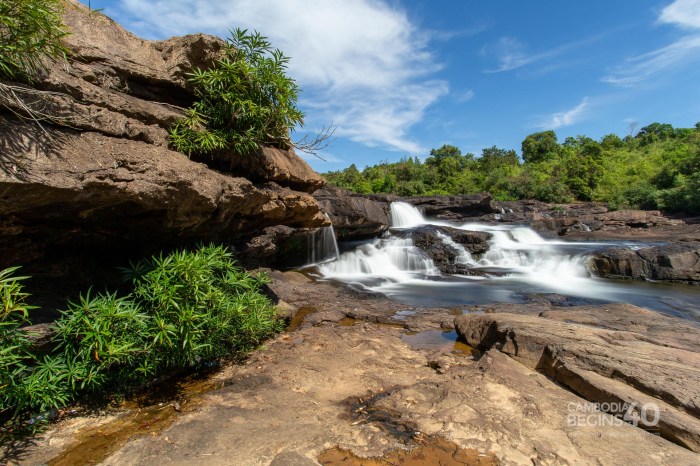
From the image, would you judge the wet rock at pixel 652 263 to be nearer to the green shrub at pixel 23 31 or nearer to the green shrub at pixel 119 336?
the green shrub at pixel 119 336

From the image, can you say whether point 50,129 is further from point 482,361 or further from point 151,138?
point 482,361

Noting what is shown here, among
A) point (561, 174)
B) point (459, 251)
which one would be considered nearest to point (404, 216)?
point (459, 251)

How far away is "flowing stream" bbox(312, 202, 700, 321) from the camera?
30.8 feet

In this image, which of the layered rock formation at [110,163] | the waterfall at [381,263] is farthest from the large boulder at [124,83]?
the waterfall at [381,263]

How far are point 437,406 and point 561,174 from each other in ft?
133

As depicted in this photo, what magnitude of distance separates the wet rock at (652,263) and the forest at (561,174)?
15611 mm

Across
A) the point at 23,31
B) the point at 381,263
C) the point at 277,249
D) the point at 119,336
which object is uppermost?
the point at 23,31

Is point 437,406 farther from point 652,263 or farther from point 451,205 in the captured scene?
point 451,205

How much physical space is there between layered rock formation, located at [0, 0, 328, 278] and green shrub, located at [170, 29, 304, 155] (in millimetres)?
240

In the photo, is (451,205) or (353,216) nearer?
(353,216)

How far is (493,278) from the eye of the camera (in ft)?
39.0

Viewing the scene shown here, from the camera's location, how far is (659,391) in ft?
10.7

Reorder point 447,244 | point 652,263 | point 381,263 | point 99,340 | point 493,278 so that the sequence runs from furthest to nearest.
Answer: point 447,244, point 381,263, point 652,263, point 493,278, point 99,340

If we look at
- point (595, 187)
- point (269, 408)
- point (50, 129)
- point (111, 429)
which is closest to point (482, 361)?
point (269, 408)
